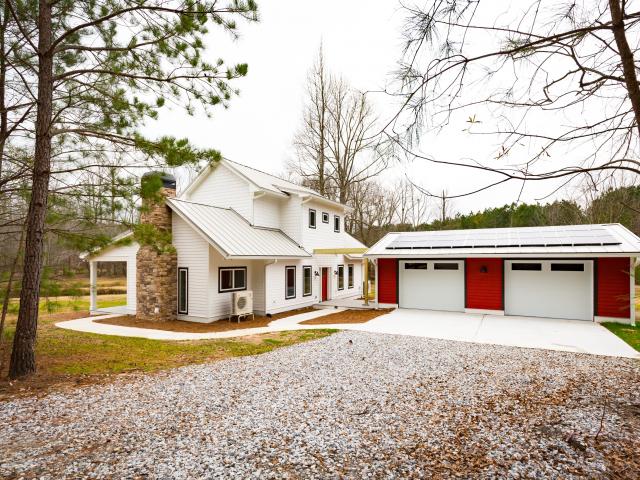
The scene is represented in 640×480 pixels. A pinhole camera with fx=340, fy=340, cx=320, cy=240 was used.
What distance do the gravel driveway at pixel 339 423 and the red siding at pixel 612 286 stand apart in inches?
243

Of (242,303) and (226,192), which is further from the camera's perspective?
(226,192)

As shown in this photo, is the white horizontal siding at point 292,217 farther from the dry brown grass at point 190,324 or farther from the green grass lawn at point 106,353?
the green grass lawn at point 106,353

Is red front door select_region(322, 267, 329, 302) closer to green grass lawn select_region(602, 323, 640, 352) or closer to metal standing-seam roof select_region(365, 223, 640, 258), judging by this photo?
metal standing-seam roof select_region(365, 223, 640, 258)

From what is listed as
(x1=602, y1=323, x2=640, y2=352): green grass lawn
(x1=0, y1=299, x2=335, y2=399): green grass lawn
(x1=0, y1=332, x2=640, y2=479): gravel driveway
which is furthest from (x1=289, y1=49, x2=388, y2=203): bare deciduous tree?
(x1=0, y1=332, x2=640, y2=479): gravel driveway

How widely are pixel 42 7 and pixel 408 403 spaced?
870cm

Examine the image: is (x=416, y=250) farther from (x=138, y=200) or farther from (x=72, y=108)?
(x=72, y=108)

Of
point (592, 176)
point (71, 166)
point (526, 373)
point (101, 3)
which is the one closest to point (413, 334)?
point (526, 373)

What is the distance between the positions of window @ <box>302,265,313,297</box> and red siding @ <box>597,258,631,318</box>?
443 inches

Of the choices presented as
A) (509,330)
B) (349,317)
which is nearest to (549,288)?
(509,330)

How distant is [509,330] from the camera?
10.6m

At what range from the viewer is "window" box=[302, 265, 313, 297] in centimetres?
1612

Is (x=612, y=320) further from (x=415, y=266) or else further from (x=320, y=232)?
(x=320, y=232)

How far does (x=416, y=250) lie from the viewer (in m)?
14.8

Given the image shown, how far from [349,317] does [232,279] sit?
4.75 m
